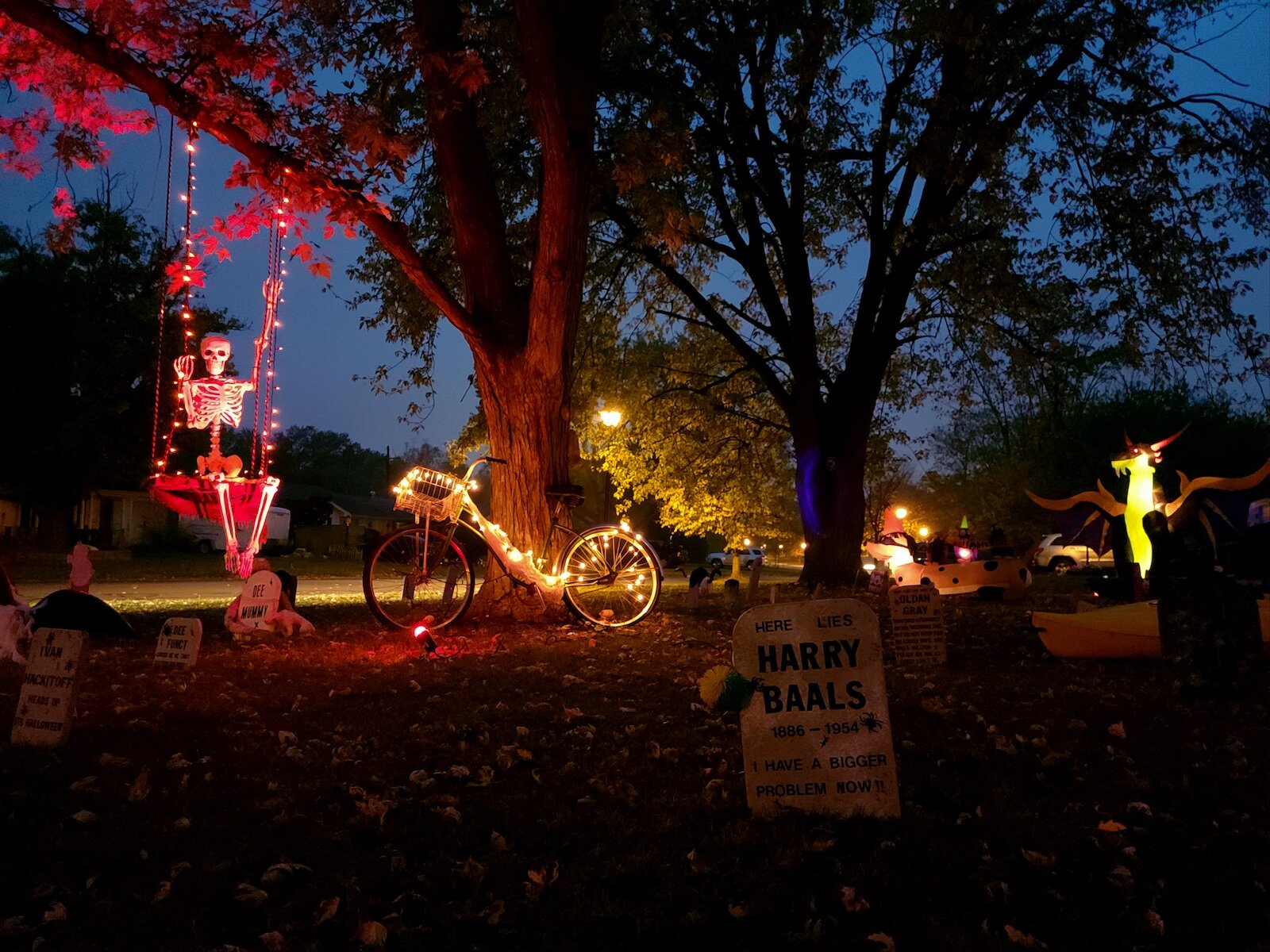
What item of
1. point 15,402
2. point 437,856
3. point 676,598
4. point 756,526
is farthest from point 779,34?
point 15,402

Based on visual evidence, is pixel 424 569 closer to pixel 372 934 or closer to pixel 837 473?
pixel 372 934

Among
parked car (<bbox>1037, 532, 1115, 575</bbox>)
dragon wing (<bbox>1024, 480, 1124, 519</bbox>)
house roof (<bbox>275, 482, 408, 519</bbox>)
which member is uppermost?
house roof (<bbox>275, 482, 408, 519</bbox>)

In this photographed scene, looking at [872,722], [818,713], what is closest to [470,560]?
[818,713]

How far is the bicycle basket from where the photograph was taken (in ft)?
27.2

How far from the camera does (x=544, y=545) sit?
9398 millimetres

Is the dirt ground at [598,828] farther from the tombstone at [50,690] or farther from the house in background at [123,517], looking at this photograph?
the house in background at [123,517]

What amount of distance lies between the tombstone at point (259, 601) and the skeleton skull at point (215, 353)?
2.40m

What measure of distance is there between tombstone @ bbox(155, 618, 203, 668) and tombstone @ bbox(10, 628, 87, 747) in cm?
205

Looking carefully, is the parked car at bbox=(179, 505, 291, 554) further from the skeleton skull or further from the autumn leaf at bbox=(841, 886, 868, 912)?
the autumn leaf at bbox=(841, 886, 868, 912)

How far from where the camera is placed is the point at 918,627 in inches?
286

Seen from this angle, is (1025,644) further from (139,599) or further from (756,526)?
(756,526)

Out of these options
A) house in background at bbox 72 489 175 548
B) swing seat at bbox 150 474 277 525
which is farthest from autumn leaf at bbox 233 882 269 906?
house in background at bbox 72 489 175 548

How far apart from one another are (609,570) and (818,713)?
5.64 metres

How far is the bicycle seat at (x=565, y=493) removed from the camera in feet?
30.7
